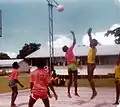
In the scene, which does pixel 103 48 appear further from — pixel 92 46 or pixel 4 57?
pixel 4 57

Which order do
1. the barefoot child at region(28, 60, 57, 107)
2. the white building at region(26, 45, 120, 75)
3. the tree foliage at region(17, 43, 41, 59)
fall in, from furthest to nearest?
the tree foliage at region(17, 43, 41, 59) < the white building at region(26, 45, 120, 75) < the barefoot child at region(28, 60, 57, 107)

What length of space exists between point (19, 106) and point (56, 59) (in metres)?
47.8

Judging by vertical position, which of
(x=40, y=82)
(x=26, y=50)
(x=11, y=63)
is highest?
(x=26, y=50)

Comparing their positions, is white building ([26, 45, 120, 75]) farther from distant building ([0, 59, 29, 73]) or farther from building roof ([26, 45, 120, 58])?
distant building ([0, 59, 29, 73])

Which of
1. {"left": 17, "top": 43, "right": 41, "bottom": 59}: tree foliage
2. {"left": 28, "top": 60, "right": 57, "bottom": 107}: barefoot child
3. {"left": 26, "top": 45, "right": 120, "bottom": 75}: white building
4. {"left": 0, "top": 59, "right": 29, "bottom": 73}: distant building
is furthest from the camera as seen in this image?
{"left": 17, "top": 43, "right": 41, "bottom": 59}: tree foliage

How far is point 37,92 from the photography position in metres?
11.0

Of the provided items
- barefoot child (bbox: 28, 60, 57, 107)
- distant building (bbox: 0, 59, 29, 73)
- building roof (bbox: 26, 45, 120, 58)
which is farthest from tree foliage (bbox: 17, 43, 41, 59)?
barefoot child (bbox: 28, 60, 57, 107)

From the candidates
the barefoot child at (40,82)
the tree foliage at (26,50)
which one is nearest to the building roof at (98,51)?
the barefoot child at (40,82)

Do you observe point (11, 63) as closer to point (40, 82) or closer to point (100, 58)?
point (100, 58)

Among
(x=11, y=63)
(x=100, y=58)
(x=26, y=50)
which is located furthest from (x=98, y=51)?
(x=26, y=50)

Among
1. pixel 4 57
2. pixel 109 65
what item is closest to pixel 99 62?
pixel 109 65

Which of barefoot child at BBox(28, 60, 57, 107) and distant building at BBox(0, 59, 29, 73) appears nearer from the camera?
barefoot child at BBox(28, 60, 57, 107)

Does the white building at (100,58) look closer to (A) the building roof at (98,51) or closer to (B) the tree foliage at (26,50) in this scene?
(A) the building roof at (98,51)

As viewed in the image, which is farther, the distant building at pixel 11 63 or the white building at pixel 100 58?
the distant building at pixel 11 63
